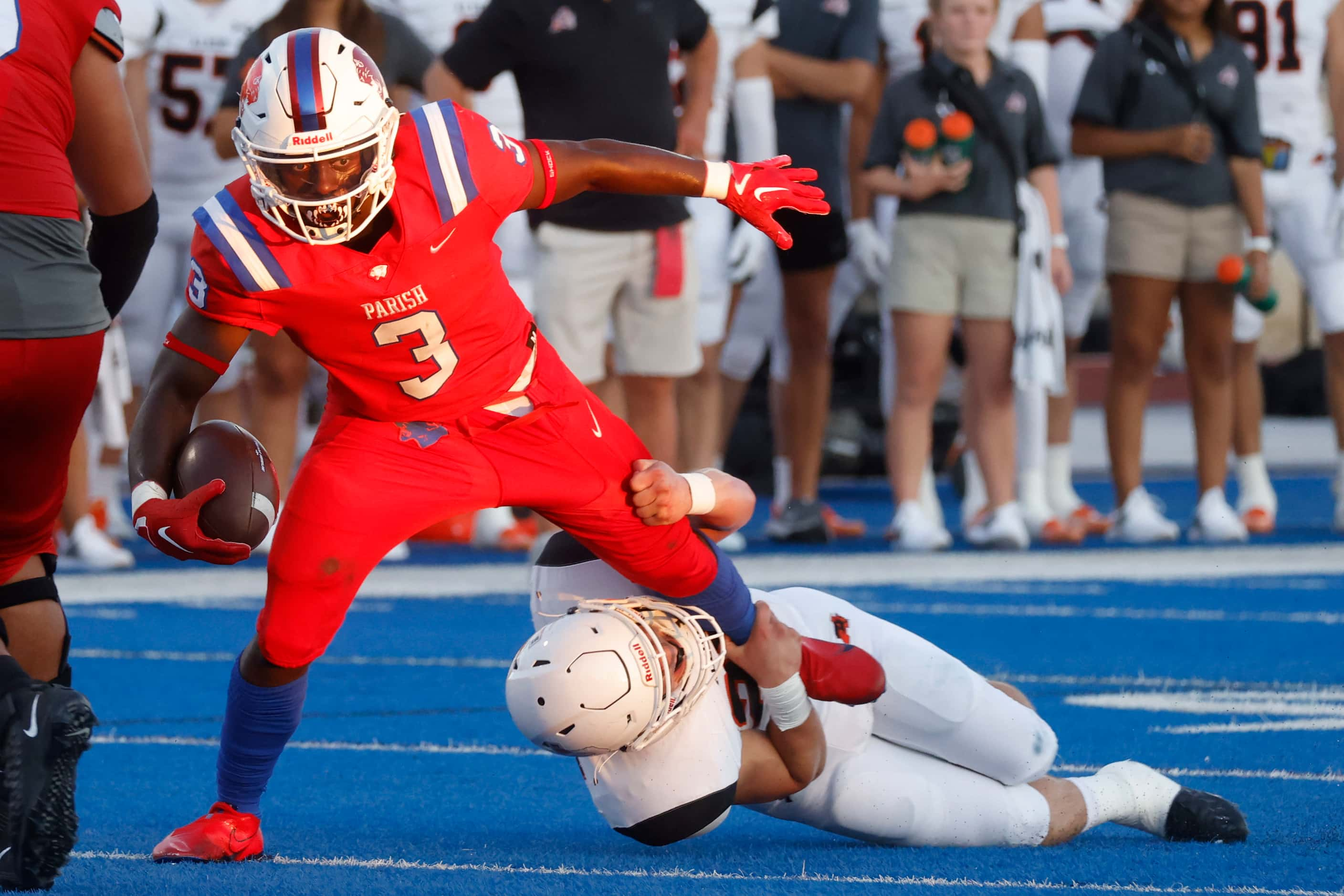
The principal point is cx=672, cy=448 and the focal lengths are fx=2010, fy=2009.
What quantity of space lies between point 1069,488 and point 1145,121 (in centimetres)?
168

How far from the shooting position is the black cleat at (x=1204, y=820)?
134 inches

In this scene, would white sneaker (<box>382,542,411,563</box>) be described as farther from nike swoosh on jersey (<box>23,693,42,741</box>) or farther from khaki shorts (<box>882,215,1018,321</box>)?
nike swoosh on jersey (<box>23,693,42,741</box>)

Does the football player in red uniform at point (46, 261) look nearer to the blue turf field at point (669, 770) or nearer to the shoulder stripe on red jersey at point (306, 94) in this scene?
the shoulder stripe on red jersey at point (306, 94)

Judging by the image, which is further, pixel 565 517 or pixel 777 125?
pixel 777 125

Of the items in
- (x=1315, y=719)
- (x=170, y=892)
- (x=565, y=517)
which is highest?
(x=565, y=517)

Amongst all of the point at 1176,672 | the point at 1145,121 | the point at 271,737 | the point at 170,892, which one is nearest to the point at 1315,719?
the point at 1176,672

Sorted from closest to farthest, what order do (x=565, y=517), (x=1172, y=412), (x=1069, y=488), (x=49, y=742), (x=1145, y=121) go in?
(x=49, y=742), (x=565, y=517), (x=1145, y=121), (x=1069, y=488), (x=1172, y=412)

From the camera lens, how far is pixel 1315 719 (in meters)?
4.54

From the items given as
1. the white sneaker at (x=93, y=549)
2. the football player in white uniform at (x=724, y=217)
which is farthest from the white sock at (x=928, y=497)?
the white sneaker at (x=93, y=549)

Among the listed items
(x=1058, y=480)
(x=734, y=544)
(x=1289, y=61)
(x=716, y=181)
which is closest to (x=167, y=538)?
(x=716, y=181)

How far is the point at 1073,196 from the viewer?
8.80 metres

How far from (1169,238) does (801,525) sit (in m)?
1.92

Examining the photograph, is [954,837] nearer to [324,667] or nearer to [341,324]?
[341,324]

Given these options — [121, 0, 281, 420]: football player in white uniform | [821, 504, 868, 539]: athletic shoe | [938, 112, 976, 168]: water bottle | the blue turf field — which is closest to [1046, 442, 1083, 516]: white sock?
the blue turf field
